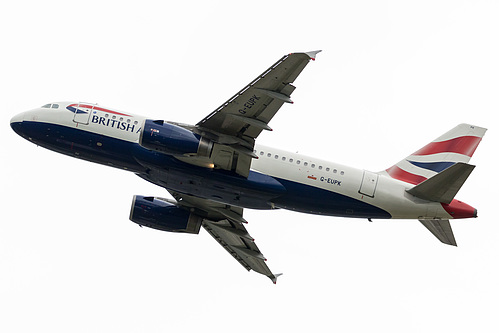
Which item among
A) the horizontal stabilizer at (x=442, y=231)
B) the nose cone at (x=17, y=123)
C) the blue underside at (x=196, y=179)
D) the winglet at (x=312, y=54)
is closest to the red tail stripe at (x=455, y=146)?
the horizontal stabilizer at (x=442, y=231)

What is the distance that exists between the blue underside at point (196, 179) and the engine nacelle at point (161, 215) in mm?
5426

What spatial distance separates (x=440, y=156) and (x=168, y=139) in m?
17.1

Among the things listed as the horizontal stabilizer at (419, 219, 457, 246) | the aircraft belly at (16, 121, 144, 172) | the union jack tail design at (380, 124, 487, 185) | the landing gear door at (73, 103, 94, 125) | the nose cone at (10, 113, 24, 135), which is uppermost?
the union jack tail design at (380, 124, 487, 185)

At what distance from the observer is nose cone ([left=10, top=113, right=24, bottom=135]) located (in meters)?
→ 42.2

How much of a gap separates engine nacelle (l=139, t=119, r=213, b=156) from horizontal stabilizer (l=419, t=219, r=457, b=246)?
14.5 metres

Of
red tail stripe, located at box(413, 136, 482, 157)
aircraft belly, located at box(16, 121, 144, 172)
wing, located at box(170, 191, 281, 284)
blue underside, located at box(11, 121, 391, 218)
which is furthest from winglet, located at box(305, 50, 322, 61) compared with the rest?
wing, located at box(170, 191, 281, 284)

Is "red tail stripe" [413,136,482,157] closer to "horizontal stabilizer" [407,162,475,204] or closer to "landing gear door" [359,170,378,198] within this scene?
"horizontal stabilizer" [407,162,475,204]

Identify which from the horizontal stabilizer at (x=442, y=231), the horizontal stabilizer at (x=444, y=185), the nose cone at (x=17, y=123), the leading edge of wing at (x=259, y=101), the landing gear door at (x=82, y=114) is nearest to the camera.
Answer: the leading edge of wing at (x=259, y=101)

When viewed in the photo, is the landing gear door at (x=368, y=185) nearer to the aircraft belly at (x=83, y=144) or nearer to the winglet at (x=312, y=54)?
the winglet at (x=312, y=54)

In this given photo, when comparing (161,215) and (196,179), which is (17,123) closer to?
(161,215)

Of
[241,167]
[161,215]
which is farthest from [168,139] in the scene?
[161,215]

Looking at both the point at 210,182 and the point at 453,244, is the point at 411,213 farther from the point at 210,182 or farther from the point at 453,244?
the point at 210,182

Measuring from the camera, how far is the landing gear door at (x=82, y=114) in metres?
41.1

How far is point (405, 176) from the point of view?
43.3 meters
